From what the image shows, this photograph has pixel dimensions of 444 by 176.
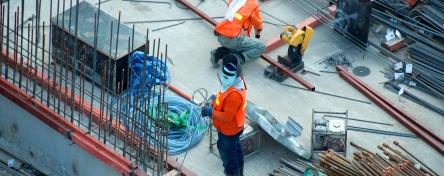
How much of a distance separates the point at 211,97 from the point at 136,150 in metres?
2.07

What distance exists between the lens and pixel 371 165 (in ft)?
66.2

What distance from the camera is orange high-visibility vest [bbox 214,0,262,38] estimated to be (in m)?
22.7

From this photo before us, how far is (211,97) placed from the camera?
2203cm

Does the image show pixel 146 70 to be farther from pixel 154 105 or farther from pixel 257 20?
pixel 257 20

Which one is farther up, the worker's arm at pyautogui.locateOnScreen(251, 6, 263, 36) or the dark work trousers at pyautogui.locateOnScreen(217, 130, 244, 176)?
the worker's arm at pyautogui.locateOnScreen(251, 6, 263, 36)

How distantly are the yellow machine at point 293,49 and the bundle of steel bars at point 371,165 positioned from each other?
2867mm

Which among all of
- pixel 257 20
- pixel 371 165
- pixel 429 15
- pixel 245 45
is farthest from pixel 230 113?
pixel 429 15

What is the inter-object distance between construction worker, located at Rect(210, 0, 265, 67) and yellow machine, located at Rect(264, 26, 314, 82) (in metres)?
0.42

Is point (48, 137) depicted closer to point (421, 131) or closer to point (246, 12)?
point (246, 12)

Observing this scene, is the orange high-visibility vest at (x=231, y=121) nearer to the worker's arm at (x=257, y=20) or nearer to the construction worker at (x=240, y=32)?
the construction worker at (x=240, y=32)

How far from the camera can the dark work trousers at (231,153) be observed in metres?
20.5

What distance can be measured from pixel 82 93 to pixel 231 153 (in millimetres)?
2932

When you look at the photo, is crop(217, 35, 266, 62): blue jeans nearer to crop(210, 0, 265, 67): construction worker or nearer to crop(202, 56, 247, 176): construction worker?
crop(210, 0, 265, 67): construction worker

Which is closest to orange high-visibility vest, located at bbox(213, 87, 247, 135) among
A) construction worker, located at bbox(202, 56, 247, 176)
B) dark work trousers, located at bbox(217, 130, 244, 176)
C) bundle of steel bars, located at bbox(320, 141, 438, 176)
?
construction worker, located at bbox(202, 56, 247, 176)
